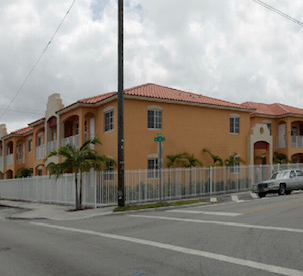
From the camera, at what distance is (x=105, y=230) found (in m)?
11.8

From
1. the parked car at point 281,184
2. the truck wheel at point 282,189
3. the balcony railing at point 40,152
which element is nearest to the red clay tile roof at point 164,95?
the parked car at point 281,184

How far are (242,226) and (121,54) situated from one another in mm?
10018

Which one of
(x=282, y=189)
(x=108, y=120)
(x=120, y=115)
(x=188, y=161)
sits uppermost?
(x=108, y=120)

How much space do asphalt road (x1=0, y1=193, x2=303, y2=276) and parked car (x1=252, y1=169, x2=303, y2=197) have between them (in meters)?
8.70

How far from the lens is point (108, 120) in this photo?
78.2ft

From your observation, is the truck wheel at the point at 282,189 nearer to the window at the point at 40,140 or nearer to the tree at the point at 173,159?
the tree at the point at 173,159

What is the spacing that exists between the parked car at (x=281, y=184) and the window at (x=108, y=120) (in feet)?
29.8

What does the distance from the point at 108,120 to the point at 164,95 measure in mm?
3844

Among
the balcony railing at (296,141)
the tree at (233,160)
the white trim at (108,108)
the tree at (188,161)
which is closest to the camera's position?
the white trim at (108,108)

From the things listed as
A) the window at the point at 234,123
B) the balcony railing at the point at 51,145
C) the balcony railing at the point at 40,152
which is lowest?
the balcony railing at the point at 40,152

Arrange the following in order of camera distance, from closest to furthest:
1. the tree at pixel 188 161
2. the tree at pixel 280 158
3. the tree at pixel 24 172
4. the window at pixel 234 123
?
the tree at pixel 188 161 → the window at pixel 234 123 → the tree at pixel 280 158 → the tree at pixel 24 172

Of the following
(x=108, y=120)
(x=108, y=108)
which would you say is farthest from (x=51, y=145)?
(x=108, y=108)

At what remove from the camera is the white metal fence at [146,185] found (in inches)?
761

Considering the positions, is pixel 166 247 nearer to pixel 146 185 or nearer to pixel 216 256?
pixel 216 256
